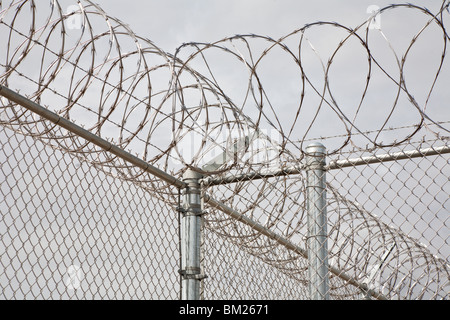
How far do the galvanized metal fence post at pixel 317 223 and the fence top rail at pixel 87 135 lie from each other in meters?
0.97

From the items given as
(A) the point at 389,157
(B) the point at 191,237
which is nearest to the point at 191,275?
(B) the point at 191,237

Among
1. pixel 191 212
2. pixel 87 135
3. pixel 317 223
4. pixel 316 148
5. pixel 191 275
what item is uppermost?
pixel 316 148

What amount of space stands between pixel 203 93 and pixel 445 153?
162cm

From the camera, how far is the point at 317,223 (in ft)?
15.2

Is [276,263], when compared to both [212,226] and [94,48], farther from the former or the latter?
[94,48]

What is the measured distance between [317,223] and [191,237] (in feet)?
3.01

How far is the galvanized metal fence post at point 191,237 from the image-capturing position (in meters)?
4.90

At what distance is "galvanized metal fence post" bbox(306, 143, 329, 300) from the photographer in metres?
4.53

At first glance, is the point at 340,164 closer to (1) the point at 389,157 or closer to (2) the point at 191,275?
Result: (1) the point at 389,157

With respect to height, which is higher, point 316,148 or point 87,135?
point 316,148

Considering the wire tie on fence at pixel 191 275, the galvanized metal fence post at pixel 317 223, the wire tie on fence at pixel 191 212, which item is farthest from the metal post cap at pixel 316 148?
the wire tie on fence at pixel 191 275
